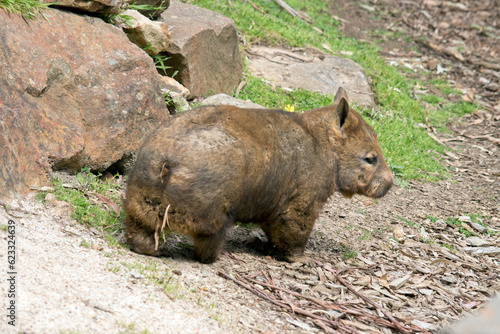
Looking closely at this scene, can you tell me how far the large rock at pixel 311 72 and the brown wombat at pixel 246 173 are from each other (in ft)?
14.2

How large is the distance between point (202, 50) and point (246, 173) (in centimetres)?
438

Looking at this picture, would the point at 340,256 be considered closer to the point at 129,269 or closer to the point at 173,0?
the point at 129,269

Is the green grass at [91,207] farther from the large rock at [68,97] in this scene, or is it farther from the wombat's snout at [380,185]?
the wombat's snout at [380,185]

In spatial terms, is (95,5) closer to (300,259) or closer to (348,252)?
(300,259)

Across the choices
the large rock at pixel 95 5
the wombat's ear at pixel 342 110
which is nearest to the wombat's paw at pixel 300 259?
the wombat's ear at pixel 342 110

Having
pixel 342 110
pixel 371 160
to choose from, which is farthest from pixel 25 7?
pixel 371 160

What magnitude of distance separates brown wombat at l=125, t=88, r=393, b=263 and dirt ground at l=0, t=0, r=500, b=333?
381mm

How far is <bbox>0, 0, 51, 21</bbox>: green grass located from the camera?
5.54m

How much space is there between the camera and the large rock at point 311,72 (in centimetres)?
1069

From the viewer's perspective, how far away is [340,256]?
20.6 feet

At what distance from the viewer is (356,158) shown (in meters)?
6.06

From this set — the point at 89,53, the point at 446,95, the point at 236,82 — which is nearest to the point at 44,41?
the point at 89,53

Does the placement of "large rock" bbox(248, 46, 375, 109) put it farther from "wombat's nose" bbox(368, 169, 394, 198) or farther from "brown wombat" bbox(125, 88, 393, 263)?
"wombat's nose" bbox(368, 169, 394, 198)

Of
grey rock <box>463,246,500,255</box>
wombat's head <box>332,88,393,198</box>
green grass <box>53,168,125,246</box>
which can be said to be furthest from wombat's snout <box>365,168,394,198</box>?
green grass <box>53,168,125,246</box>
